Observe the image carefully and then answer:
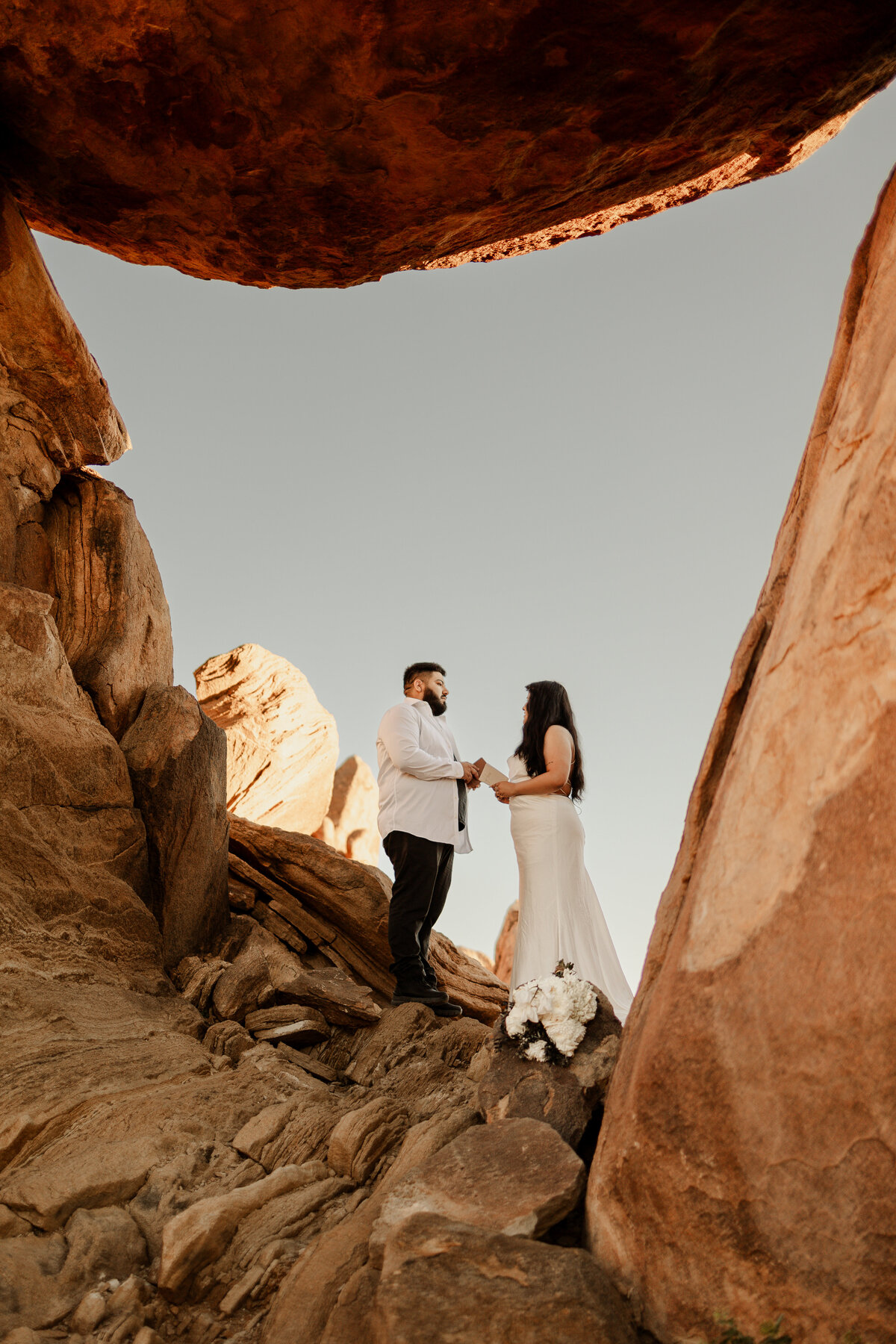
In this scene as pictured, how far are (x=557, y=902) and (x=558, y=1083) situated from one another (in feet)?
10.9

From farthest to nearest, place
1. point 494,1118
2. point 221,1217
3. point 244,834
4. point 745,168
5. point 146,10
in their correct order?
point 244,834
point 745,168
point 146,10
point 494,1118
point 221,1217

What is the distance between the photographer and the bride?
7.46 meters

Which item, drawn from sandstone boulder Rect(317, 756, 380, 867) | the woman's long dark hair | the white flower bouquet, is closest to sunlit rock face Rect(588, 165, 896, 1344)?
the white flower bouquet

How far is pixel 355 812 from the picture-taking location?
25359 millimetres

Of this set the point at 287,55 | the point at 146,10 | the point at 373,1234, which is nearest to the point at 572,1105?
the point at 373,1234

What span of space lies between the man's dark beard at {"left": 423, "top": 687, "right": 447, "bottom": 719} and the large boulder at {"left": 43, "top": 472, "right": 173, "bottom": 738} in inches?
101

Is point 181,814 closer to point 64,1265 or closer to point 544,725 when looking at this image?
point 544,725

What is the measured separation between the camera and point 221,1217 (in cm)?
394

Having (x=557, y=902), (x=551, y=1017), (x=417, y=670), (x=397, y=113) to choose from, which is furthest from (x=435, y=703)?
(x=397, y=113)

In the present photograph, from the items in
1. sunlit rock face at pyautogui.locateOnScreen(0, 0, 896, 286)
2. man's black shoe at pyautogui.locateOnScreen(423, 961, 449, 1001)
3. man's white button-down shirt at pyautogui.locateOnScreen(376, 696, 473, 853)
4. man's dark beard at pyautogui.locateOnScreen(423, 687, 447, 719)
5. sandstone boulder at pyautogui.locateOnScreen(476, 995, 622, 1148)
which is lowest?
man's black shoe at pyautogui.locateOnScreen(423, 961, 449, 1001)

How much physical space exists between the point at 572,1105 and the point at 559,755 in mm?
3723

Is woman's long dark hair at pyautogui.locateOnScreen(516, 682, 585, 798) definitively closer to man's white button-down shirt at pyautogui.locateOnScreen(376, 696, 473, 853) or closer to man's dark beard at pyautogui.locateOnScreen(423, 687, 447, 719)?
man's white button-down shirt at pyautogui.locateOnScreen(376, 696, 473, 853)

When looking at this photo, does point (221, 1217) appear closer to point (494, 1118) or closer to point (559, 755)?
point (494, 1118)

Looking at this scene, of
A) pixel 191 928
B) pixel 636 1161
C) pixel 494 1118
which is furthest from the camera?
pixel 191 928
